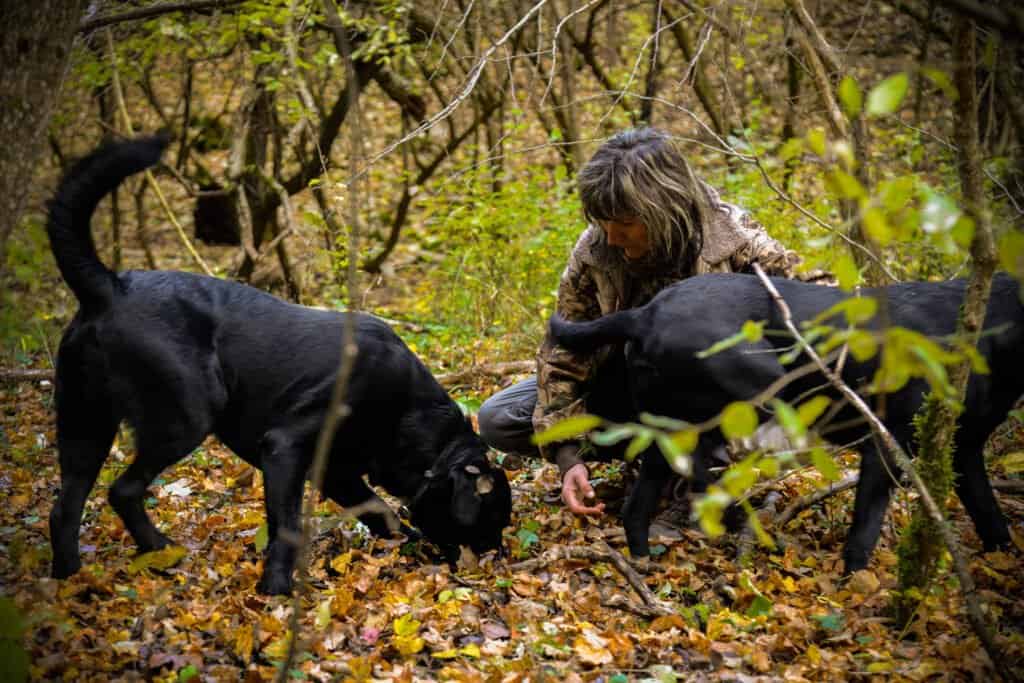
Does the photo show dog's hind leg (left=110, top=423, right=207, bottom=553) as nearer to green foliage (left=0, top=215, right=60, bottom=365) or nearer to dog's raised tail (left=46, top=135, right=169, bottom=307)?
dog's raised tail (left=46, top=135, right=169, bottom=307)

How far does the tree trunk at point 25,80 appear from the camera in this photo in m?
2.74

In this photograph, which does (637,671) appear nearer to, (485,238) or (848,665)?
(848,665)

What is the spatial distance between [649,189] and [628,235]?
256 millimetres

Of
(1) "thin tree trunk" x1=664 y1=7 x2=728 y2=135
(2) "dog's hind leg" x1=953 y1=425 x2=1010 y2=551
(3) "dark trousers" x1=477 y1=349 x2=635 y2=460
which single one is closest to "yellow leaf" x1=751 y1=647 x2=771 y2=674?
(2) "dog's hind leg" x1=953 y1=425 x2=1010 y2=551

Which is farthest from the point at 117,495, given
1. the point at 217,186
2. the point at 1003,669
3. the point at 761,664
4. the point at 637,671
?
the point at 217,186

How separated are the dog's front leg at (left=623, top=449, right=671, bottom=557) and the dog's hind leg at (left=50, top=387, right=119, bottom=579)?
7.72 feet

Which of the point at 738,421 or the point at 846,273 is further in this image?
the point at 846,273

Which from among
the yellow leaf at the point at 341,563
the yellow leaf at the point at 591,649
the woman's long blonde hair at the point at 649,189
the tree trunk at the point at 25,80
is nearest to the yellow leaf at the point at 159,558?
the yellow leaf at the point at 341,563

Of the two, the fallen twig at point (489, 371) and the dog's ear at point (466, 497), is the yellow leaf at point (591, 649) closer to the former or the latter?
the dog's ear at point (466, 497)

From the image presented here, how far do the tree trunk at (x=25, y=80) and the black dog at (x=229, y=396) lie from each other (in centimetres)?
84

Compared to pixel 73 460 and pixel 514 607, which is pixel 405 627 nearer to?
pixel 514 607

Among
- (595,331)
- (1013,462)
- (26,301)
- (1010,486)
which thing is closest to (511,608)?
(595,331)

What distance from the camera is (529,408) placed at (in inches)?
212

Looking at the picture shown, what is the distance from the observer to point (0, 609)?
2391 mm
